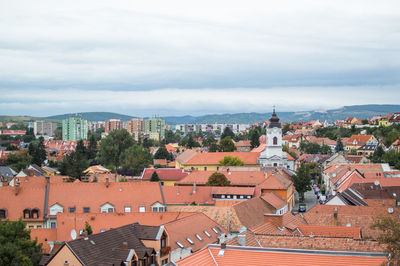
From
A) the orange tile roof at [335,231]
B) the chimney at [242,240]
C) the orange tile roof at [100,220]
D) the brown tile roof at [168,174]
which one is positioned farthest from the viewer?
the brown tile roof at [168,174]

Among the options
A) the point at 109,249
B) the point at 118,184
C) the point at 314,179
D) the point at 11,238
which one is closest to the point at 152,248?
the point at 109,249

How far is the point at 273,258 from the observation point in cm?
2461

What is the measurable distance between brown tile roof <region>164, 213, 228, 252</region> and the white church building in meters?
59.6

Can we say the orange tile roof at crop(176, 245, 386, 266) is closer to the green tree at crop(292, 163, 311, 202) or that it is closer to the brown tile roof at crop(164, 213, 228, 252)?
the brown tile roof at crop(164, 213, 228, 252)

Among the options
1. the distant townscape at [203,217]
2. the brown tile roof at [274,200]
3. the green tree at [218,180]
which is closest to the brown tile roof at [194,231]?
the distant townscape at [203,217]

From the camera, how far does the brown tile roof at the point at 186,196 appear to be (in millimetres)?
61188

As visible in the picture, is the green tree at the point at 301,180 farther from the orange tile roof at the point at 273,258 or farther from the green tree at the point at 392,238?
the green tree at the point at 392,238

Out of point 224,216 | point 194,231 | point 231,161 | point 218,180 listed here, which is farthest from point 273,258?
point 231,161

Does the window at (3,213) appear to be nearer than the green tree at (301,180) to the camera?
Yes

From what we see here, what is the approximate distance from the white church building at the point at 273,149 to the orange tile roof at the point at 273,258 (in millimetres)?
79291

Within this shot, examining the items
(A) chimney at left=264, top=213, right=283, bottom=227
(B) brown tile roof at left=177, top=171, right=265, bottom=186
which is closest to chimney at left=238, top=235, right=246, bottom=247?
(A) chimney at left=264, top=213, right=283, bottom=227

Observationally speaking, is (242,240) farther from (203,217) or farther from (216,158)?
(216,158)

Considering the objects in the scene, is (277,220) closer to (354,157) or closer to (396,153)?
(396,153)

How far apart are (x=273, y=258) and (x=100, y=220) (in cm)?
2343
